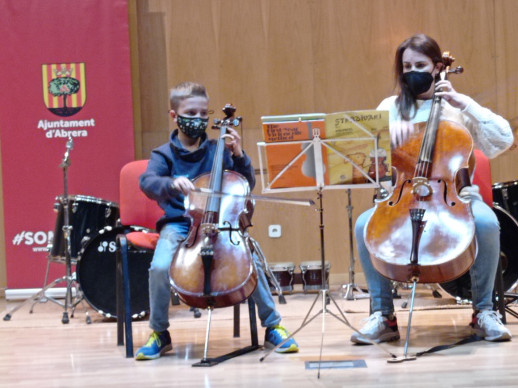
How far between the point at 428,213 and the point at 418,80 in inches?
26.9

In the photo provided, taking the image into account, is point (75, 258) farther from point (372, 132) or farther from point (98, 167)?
point (372, 132)

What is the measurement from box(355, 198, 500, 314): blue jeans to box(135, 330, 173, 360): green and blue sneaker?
890 millimetres

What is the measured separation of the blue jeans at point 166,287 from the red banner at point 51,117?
2.29m

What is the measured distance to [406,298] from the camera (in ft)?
16.4

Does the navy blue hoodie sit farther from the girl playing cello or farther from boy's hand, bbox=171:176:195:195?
the girl playing cello

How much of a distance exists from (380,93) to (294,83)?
0.63 meters

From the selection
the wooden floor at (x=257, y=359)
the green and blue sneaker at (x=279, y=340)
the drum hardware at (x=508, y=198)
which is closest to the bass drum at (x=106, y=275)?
the wooden floor at (x=257, y=359)

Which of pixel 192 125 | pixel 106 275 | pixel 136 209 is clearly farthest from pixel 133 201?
pixel 192 125

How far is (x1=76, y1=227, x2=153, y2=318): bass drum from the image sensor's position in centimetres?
449

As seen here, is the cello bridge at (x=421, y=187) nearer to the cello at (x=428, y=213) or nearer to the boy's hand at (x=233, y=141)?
the cello at (x=428, y=213)

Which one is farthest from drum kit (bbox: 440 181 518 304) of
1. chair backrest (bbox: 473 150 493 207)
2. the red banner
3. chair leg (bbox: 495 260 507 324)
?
the red banner

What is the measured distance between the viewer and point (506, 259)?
4.18 m

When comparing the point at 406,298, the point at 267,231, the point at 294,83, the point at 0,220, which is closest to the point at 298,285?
the point at 267,231

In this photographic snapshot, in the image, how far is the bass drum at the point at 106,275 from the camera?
449 centimetres
